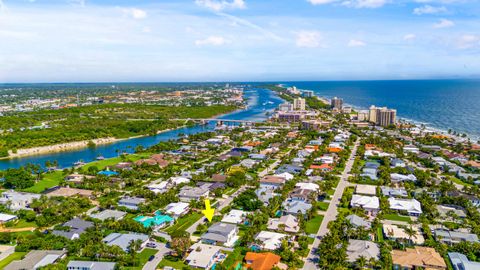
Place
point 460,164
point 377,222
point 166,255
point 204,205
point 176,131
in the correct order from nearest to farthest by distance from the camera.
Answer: point 166,255 < point 377,222 < point 204,205 < point 460,164 < point 176,131

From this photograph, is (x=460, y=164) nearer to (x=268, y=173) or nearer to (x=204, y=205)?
(x=268, y=173)

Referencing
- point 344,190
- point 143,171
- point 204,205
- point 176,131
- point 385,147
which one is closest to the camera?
point 204,205

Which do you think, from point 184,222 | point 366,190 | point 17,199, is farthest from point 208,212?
point 17,199

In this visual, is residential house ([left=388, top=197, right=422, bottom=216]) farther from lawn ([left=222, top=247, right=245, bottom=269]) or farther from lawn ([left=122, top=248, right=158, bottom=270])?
lawn ([left=122, top=248, right=158, bottom=270])

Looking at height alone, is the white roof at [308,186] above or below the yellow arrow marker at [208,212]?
above

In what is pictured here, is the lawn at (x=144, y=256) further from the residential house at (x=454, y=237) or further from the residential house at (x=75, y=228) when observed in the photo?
the residential house at (x=454, y=237)

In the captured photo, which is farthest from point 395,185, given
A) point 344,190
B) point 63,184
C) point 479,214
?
point 63,184

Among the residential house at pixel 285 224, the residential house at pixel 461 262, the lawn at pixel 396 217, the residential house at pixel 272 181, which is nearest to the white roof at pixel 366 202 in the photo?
the lawn at pixel 396 217

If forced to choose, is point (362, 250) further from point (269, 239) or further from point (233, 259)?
point (233, 259)
